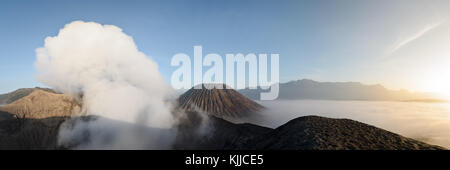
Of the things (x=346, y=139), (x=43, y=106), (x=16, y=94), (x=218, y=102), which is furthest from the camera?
(x=16, y=94)

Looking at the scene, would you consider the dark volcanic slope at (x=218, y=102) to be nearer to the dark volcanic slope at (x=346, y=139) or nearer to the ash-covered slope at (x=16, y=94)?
the dark volcanic slope at (x=346, y=139)

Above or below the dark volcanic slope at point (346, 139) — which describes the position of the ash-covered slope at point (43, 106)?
below

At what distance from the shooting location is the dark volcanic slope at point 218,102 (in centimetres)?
9688

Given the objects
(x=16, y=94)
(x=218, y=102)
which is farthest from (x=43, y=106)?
(x=16, y=94)

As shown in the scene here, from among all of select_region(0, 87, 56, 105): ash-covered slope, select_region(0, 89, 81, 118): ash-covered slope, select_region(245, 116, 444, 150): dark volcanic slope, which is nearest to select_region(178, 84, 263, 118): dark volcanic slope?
select_region(0, 89, 81, 118): ash-covered slope

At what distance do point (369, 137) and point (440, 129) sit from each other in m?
117

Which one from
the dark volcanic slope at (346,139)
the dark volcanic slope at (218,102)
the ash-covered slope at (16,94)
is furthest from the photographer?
the ash-covered slope at (16,94)

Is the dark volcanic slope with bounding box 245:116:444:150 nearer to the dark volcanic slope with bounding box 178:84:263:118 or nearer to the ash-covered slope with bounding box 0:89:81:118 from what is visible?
the ash-covered slope with bounding box 0:89:81:118

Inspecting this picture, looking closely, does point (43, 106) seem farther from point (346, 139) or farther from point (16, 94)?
point (16, 94)

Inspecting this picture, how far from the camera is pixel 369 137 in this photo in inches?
499

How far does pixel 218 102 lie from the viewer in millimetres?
105688

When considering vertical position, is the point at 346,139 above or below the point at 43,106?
above

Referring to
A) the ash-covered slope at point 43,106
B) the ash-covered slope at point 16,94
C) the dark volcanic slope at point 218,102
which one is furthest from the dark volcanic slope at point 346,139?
the ash-covered slope at point 16,94
